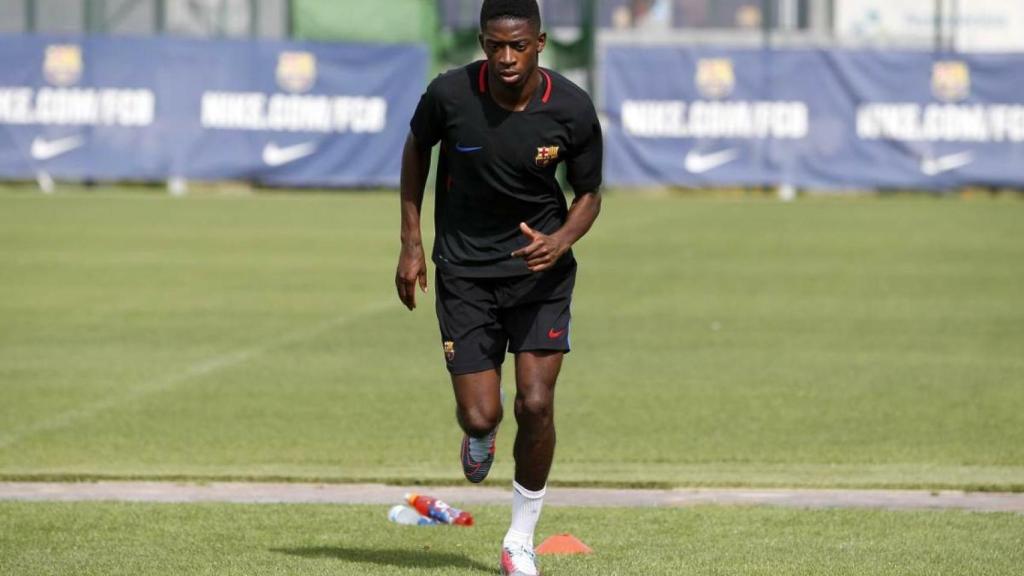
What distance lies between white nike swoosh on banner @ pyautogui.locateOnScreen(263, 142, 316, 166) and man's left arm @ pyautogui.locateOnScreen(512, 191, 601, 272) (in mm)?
25891

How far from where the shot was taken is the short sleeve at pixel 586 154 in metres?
7.20

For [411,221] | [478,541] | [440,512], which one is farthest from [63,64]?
[411,221]

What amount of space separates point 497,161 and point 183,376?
21.3 ft

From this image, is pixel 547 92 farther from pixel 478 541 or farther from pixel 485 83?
pixel 478 541

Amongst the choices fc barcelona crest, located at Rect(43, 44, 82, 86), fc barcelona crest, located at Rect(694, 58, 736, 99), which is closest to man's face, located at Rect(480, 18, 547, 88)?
fc barcelona crest, located at Rect(694, 58, 736, 99)

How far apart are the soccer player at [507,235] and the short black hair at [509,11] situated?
0.04 meters

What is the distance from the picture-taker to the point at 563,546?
7750 millimetres

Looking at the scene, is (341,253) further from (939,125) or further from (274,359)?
(939,125)

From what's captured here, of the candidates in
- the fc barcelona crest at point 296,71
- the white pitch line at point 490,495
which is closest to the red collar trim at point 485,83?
the white pitch line at point 490,495

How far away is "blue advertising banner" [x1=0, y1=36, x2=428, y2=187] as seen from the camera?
3269 centimetres

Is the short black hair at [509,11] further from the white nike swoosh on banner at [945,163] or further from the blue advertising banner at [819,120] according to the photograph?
the white nike swoosh on banner at [945,163]

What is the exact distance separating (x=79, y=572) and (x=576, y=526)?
2244mm

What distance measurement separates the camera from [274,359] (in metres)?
14.0

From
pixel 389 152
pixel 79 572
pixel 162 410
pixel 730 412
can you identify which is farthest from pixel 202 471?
pixel 389 152
